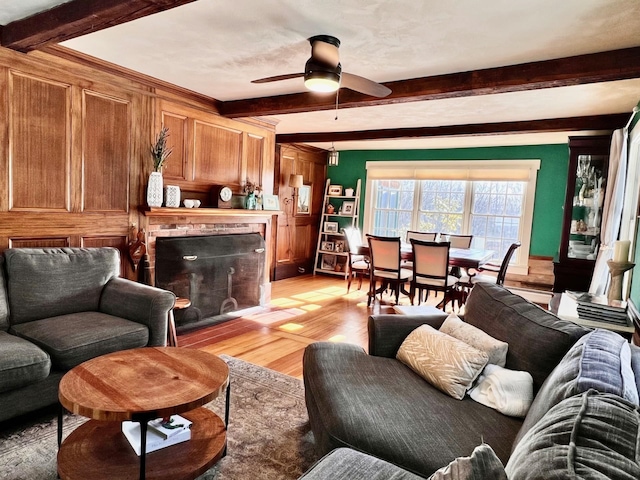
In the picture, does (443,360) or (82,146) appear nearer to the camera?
(443,360)

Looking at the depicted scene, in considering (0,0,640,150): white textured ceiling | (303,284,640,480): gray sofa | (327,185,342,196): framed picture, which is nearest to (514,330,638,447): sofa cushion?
(303,284,640,480): gray sofa

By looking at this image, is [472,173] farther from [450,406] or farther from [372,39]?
[450,406]

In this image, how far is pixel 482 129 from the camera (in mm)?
4855

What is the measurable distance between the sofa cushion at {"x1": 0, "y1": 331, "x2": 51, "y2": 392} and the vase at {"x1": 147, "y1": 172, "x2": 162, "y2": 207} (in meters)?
1.63

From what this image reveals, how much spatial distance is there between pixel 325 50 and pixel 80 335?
2.27 m

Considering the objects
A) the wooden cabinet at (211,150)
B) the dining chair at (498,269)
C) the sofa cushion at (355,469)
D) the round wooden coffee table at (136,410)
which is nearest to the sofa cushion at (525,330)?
the sofa cushion at (355,469)

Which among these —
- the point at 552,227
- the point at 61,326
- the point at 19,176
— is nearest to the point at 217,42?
the point at 19,176

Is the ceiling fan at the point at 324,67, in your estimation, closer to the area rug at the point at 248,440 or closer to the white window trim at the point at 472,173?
the area rug at the point at 248,440

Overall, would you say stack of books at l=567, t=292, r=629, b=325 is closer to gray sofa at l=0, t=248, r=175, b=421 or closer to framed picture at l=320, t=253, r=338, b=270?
gray sofa at l=0, t=248, r=175, b=421

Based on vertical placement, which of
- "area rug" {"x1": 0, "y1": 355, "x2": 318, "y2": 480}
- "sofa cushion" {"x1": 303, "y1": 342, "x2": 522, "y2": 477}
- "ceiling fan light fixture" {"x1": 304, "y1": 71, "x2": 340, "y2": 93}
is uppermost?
"ceiling fan light fixture" {"x1": 304, "y1": 71, "x2": 340, "y2": 93}

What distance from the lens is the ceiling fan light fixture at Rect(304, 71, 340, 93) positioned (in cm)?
244

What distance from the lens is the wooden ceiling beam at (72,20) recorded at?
197cm

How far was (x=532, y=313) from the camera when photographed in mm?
1913

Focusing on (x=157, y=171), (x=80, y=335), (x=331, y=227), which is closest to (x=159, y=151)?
(x=157, y=171)
